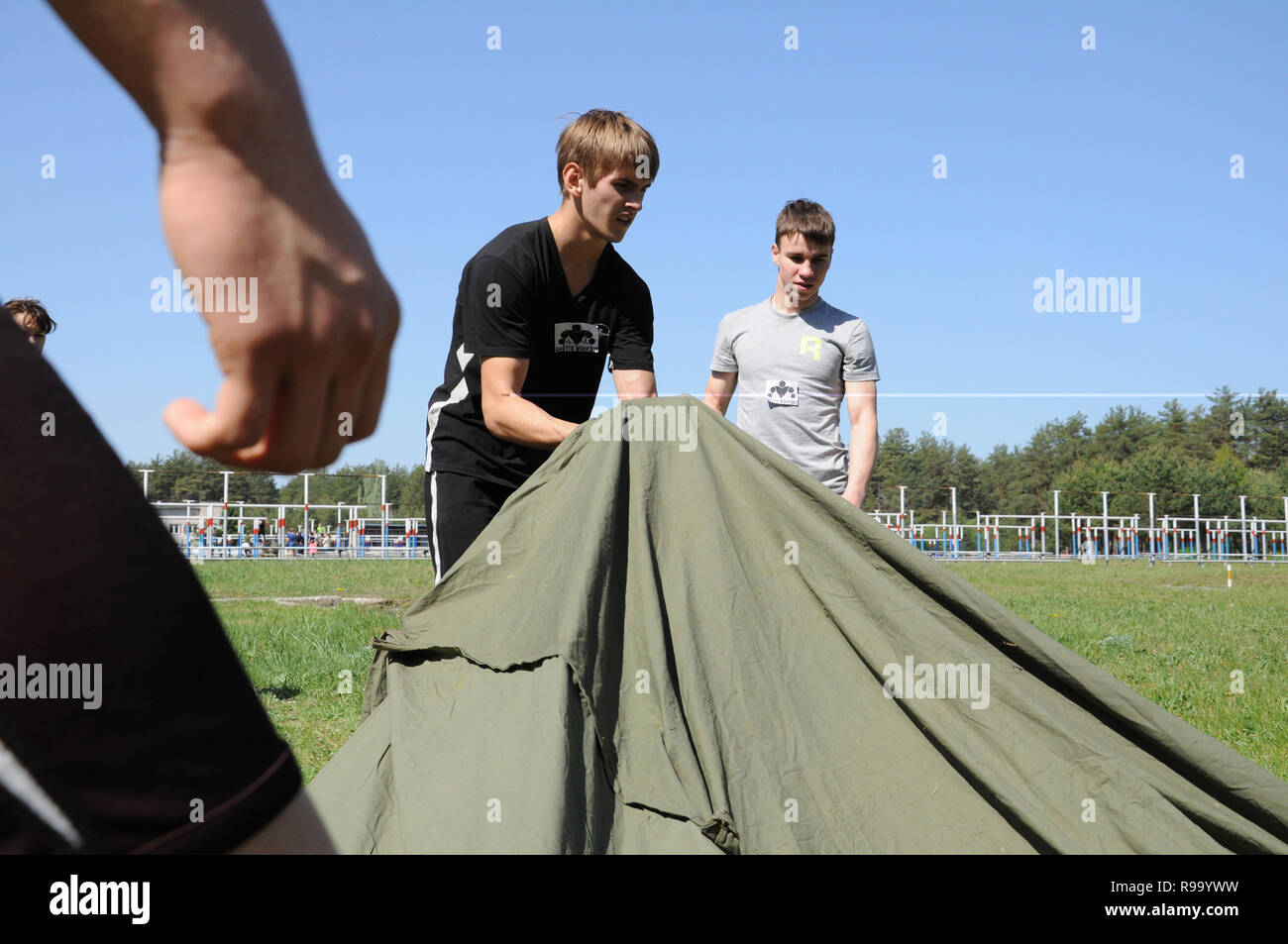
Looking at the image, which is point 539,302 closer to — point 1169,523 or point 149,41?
point 149,41

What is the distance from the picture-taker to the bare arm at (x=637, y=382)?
3.25 m

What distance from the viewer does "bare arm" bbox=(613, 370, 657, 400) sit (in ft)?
10.7

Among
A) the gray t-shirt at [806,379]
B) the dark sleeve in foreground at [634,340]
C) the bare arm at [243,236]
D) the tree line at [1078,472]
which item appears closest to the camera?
the bare arm at [243,236]

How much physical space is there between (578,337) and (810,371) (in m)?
1.33

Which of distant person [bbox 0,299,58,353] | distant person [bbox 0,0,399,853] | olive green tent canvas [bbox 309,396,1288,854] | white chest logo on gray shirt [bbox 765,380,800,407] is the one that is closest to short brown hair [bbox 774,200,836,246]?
white chest logo on gray shirt [bbox 765,380,800,407]

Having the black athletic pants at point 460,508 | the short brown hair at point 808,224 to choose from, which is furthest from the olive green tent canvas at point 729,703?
the short brown hair at point 808,224

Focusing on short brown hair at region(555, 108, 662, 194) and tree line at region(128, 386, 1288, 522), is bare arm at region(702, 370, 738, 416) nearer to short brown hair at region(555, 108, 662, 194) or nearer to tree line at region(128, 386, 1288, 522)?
short brown hair at region(555, 108, 662, 194)

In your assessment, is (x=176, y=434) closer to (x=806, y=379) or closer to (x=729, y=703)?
(x=729, y=703)

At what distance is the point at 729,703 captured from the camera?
2264 millimetres

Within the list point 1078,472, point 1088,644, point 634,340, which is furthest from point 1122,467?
point 634,340

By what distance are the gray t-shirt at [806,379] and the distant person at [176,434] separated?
349cm

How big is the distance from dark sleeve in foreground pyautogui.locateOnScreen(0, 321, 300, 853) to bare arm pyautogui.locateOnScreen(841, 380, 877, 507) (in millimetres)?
3571

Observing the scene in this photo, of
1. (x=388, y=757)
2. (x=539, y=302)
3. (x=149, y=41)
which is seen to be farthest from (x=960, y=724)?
(x=149, y=41)

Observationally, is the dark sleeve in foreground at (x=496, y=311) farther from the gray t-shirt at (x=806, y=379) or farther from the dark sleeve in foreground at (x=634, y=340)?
the gray t-shirt at (x=806, y=379)
